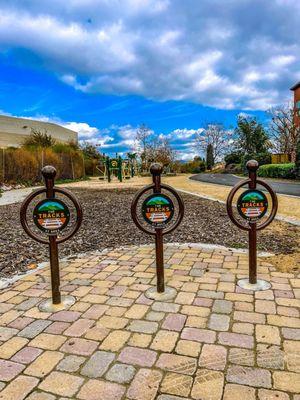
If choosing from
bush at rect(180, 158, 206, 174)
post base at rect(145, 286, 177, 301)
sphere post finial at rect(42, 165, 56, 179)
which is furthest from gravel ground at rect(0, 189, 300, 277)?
bush at rect(180, 158, 206, 174)

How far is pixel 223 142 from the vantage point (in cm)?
5606

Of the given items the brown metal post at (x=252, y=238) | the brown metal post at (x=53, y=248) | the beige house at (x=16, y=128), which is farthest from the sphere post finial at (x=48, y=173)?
the beige house at (x=16, y=128)

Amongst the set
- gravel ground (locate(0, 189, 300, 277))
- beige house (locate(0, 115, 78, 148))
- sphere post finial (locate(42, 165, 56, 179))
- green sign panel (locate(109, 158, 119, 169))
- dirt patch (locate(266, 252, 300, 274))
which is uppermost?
beige house (locate(0, 115, 78, 148))

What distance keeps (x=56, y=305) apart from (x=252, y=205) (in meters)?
2.02

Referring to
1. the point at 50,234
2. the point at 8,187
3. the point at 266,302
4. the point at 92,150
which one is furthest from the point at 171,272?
the point at 92,150

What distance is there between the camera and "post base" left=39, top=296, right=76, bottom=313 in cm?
290

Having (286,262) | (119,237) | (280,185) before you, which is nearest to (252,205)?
(286,262)

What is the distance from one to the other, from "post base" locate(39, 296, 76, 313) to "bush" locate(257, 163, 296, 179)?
874 inches

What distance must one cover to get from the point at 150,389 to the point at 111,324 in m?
0.80

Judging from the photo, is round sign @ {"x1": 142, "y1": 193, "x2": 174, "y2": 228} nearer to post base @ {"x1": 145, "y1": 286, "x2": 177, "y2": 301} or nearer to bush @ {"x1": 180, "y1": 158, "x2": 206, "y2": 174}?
post base @ {"x1": 145, "y1": 286, "x2": 177, "y2": 301}

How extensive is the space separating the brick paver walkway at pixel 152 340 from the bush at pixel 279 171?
2102 centimetres

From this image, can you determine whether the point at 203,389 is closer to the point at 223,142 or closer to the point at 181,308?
the point at 181,308

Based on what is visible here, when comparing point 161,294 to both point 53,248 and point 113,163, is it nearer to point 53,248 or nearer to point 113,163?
point 53,248

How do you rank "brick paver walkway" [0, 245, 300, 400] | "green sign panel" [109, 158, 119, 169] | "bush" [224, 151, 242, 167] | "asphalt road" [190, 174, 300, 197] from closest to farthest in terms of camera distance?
"brick paver walkway" [0, 245, 300, 400], "asphalt road" [190, 174, 300, 197], "green sign panel" [109, 158, 119, 169], "bush" [224, 151, 242, 167]
